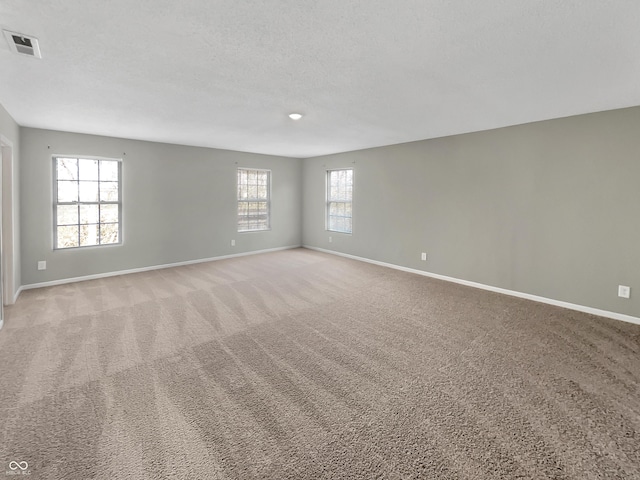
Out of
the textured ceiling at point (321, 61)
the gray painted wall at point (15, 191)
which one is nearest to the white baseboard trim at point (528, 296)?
the textured ceiling at point (321, 61)

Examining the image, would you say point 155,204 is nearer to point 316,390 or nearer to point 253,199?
point 253,199

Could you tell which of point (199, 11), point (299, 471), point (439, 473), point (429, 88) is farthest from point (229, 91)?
point (439, 473)

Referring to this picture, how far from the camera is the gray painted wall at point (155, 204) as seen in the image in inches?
178

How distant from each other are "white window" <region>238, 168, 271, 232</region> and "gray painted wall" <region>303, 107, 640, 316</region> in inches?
101

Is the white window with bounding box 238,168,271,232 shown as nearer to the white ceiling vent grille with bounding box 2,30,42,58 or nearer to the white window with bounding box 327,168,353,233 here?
the white window with bounding box 327,168,353,233

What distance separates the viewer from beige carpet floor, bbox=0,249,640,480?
1.59 meters

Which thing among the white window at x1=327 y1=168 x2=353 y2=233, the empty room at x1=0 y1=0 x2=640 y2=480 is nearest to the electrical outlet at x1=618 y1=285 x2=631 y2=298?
the empty room at x1=0 y1=0 x2=640 y2=480

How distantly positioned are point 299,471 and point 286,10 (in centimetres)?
238

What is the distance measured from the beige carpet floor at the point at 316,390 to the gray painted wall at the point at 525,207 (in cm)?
57

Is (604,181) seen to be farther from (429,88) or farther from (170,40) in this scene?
(170,40)

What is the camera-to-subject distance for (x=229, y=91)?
2934 millimetres

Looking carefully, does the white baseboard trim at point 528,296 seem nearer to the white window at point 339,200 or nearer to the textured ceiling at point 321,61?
the white window at point 339,200

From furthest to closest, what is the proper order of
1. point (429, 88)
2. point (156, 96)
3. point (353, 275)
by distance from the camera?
point (353, 275) → point (156, 96) → point (429, 88)

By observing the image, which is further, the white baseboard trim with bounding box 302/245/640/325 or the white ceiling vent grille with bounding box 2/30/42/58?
the white baseboard trim with bounding box 302/245/640/325
